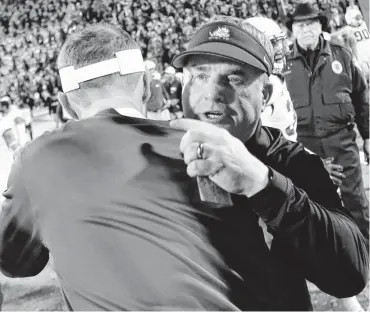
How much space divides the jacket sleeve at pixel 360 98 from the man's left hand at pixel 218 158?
92.9 inches

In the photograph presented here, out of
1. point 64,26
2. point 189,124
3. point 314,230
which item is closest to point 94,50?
point 189,124

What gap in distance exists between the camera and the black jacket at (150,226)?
0.77 metres

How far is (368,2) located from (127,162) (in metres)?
0.90

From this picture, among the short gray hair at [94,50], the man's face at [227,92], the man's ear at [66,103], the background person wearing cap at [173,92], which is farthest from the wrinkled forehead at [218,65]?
the background person wearing cap at [173,92]

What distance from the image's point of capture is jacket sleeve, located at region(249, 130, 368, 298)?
79 cm

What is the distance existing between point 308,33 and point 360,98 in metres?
0.42

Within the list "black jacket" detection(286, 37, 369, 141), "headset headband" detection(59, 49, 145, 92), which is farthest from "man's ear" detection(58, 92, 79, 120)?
"black jacket" detection(286, 37, 369, 141)

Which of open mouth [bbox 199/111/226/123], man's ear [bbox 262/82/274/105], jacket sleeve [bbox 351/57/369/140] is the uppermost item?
man's ear [bbox 262/82/274/105]

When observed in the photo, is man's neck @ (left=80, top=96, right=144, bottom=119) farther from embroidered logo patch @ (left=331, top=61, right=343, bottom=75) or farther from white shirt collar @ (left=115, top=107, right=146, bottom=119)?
embroidered logo patch @ (left=331, top=61, right=343, bottom=75)

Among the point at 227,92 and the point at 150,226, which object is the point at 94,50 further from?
the point at 150,226

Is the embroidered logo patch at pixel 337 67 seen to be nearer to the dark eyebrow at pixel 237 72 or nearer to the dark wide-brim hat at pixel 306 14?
the dark wide-brim hat at pixel 306 14

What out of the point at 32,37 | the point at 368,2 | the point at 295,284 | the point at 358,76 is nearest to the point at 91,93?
the point at 295,284

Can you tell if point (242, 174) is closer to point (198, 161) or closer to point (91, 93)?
Result: point (198, 161)

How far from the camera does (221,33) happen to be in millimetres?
971
